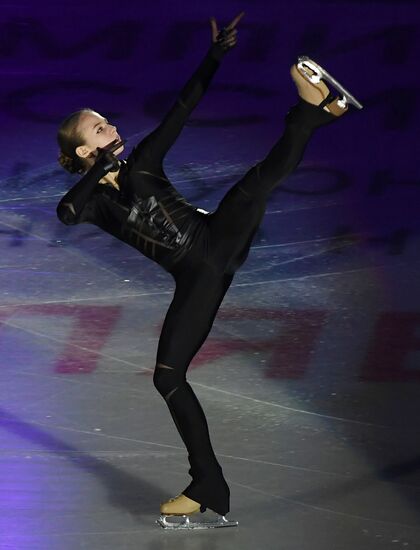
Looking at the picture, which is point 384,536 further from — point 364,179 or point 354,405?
point 364,179

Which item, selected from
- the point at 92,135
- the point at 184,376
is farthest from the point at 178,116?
the point at 184,376

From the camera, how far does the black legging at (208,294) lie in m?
5.02

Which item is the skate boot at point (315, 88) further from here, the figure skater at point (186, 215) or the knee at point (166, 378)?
the knee at point (166, 378)

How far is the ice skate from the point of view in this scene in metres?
5.04

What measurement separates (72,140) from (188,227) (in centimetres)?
53

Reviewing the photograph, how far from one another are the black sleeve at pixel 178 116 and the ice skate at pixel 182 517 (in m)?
1.21

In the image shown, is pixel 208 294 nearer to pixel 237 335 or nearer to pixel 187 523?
pixel 187 523

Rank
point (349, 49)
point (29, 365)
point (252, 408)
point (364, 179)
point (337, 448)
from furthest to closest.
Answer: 1. point (349, 49)
2. point (364, 179)
3. point (29, 365)
4. point (252, 408)
5. point (337, 448)

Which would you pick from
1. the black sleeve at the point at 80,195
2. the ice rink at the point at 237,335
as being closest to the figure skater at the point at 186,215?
the black sleeve at the point at 80,195

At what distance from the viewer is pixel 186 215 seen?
516 centimetres

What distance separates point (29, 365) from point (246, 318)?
121 cm

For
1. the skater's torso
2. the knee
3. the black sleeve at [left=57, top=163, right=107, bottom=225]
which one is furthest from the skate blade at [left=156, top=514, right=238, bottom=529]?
the black sleeve at [left=57, top=163, right=107, bottom=225]

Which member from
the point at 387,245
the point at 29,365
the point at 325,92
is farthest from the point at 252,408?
the point at 387,245

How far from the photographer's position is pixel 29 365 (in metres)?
6.65
